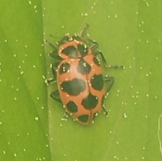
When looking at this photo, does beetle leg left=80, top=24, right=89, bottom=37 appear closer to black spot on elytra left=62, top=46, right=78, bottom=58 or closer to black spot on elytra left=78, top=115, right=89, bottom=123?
black spot on elytra left=62, top=46, right=78, bottom=58

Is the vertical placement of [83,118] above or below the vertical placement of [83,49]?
below

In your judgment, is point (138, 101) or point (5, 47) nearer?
point (5, 47)

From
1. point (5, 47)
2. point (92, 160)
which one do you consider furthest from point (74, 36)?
point (92, 160)

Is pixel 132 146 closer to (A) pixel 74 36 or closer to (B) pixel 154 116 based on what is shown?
(B) pixel 154 116

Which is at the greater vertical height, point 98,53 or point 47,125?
point 98,53

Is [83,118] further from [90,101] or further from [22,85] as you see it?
[22,85]

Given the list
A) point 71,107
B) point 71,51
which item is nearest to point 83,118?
point 71,107

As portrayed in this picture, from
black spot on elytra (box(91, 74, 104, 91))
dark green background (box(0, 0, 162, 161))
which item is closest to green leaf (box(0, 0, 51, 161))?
dark green background (box(0, 0, 162, 161))
